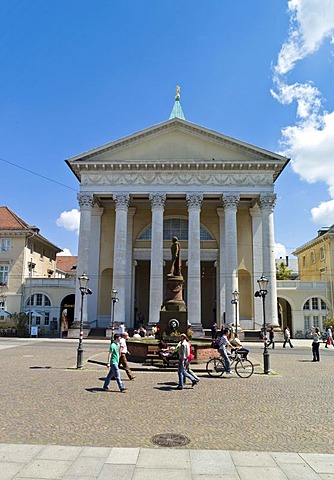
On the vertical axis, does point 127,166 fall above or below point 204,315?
above

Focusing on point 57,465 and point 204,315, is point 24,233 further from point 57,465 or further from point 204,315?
point 57,465

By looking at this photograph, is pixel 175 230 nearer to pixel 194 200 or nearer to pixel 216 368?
pixel 194 200

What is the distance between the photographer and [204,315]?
163 ft

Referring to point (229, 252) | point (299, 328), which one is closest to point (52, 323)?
point (229, 252)

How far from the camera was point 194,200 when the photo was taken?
133 feet

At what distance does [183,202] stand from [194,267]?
8895mm

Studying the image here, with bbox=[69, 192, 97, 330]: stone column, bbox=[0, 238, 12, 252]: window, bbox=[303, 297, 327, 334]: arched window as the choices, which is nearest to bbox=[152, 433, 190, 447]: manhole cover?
bbox=[69, 192, 97, 330]: stone column

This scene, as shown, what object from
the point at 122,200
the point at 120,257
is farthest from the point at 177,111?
the point at 120,257

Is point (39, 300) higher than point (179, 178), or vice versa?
point (179, 178)

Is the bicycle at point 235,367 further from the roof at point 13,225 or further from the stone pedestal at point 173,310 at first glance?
the roof at point 13,225

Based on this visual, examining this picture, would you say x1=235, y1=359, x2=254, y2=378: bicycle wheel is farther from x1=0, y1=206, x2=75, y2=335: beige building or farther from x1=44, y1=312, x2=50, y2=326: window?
x1=44, y1=312, x2=50, y2=326: window

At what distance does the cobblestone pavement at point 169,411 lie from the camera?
7.12 m

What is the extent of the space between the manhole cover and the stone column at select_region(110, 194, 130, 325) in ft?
103

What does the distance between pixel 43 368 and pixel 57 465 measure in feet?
37.4
